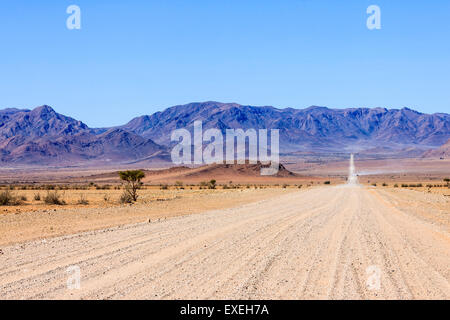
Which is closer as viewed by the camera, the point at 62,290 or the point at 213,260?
the point at 62,290

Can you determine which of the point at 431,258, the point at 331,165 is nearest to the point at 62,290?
the point at 431,258

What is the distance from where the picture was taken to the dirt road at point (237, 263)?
7781 mm

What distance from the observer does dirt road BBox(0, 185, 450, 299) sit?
7781 millimetres

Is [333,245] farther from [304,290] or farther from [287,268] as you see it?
[304,290]

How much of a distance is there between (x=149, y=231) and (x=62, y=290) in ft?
24.2

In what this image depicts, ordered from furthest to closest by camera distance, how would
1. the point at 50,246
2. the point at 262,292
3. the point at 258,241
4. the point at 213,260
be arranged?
the point at 258,241
the point at 50,246
the point at 213,260
the point at 262,292

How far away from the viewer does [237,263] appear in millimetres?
9984

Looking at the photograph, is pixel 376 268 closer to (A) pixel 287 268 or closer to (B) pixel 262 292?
(A) pixel 287 268

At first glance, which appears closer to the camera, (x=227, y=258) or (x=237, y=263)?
(x=237, y=263)

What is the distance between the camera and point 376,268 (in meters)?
9.58

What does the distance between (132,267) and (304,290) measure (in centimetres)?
326

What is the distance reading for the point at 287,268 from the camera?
952 centimetres
